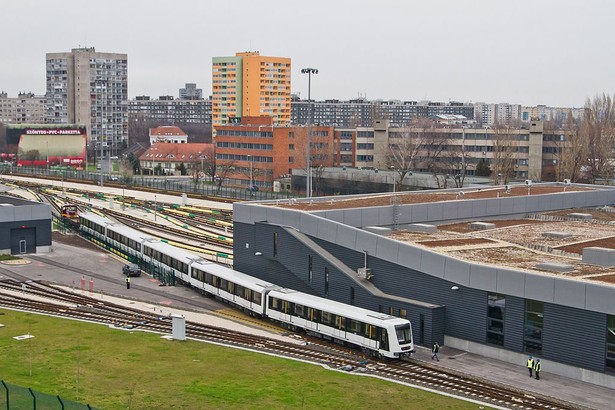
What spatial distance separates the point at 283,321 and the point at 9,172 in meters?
129

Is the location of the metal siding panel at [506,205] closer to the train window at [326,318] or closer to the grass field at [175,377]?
the train window at [326,318]

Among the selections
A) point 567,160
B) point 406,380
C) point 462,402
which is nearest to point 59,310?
point 406,380

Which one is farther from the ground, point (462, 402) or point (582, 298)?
point (582, 298)

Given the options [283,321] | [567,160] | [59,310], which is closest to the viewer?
[283,321]

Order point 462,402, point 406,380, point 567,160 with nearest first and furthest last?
point 462,402 → point 406,380 → point 567,160

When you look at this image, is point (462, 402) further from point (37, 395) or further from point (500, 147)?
point (500, 147)

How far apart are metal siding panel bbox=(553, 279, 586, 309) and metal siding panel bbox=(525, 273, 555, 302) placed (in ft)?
0.78

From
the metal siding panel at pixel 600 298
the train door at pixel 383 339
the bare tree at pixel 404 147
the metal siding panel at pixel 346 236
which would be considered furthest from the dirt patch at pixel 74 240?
the bare tree at pixel 404 147

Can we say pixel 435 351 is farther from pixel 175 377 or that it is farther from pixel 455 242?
pixel 175 377

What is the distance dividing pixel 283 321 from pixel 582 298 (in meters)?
16.3

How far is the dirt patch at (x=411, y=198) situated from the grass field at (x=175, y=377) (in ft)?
58.4

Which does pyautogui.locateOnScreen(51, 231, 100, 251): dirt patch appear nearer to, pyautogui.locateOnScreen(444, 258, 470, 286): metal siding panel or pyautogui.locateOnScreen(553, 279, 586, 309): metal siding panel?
pyautogui.locateOnScreen(444, 258, 470, 286): metal siding panel

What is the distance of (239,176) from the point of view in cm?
13088

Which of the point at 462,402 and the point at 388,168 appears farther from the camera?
the point at 388,168
